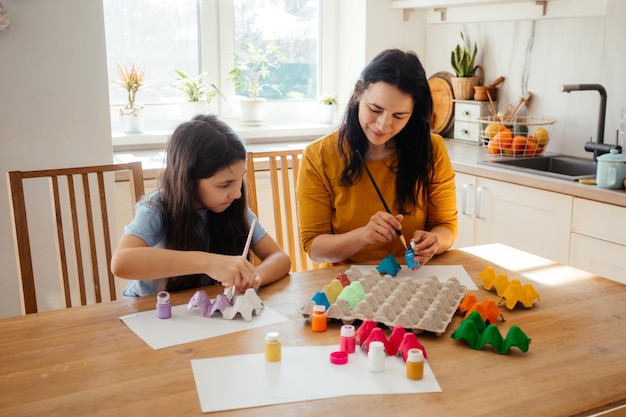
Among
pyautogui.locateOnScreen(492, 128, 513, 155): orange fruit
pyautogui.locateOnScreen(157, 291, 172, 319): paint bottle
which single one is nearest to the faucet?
pyautogui.locateOnScreen(492, 128, 513, 155): orange fruit

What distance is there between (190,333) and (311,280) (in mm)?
394

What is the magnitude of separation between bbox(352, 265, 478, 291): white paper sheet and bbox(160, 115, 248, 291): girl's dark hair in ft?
1.33

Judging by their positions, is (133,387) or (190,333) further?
(190,333)

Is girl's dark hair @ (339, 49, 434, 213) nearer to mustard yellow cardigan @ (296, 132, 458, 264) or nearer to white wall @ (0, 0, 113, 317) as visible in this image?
mustard yellow cardigan @ (296, 132, 458, 264)

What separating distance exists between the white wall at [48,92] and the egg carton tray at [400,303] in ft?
5.13

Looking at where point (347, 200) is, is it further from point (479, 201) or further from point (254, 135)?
point (254, 135)

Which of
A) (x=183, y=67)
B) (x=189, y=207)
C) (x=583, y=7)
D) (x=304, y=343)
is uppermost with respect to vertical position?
(x=583, y=7)

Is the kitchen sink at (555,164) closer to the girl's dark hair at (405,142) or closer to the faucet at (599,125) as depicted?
the faucet at (599,125)

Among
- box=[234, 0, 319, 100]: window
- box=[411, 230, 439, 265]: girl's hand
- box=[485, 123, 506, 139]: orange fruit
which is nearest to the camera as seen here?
box=[411, 230, 439, 265]: girl's hand

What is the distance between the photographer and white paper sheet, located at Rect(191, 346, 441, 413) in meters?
1.03

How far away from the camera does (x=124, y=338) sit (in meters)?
1.25

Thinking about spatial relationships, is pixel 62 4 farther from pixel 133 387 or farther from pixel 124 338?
pixel 133 387

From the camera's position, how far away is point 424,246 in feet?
5.51

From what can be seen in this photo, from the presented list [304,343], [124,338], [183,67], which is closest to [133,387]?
[124,338]
